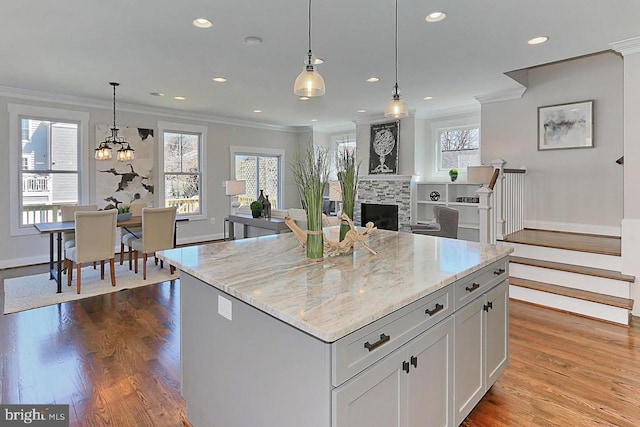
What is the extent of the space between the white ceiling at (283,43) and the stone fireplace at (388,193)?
6.57 ft

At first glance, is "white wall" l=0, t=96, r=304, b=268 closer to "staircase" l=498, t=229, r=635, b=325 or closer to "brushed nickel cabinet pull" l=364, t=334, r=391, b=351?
"staircase" l=498, t=229, r=635, b=325

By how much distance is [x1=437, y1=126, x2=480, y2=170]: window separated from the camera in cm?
659

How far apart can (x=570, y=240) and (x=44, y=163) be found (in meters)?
7.88

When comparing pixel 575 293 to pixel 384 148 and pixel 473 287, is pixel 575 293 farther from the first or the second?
pixel 384 148

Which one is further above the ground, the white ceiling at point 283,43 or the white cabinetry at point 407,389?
the white ceiling at point 283,43

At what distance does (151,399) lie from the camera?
2.22 meters

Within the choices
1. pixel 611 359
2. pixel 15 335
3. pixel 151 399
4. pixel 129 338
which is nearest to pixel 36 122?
pixel 15 335

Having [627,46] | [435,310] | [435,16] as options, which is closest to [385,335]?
[435,310]

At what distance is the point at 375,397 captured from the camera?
1306mm

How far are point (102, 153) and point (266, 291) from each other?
478 cm

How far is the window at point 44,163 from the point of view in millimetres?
5520

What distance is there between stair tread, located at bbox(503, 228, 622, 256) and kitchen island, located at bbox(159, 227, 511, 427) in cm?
248

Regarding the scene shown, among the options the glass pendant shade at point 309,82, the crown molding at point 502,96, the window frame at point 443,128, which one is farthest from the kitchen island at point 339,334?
the window frame at point 443,128

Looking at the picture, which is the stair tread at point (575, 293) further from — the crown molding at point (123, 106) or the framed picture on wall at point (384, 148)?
the crown molding at point (123, 106)
